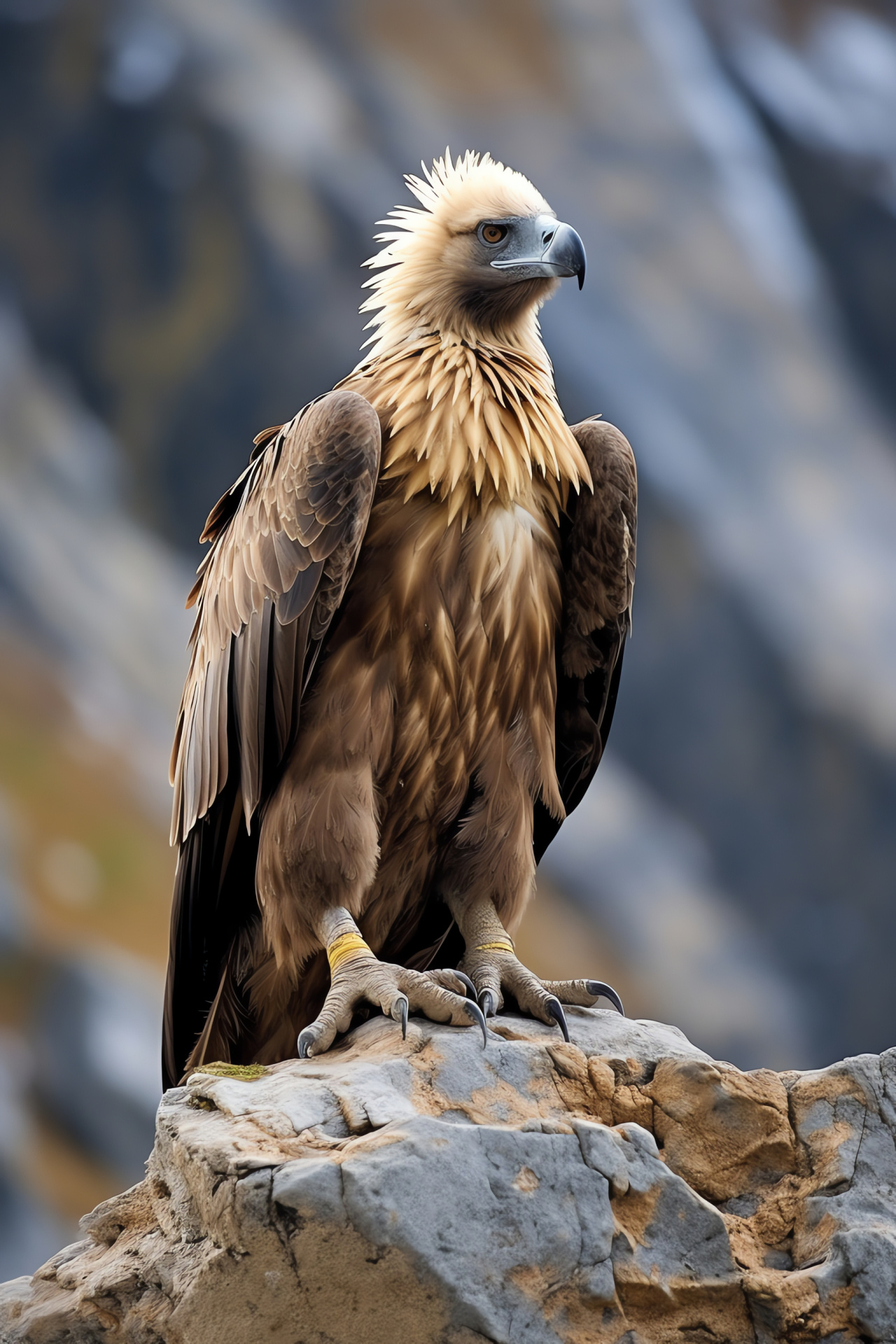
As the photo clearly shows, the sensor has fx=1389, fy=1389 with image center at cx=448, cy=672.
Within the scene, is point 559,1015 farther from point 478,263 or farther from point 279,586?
point 478,263

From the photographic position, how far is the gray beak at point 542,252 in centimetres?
389

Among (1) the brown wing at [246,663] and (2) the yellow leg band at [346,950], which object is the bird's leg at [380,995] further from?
(1) the brown wing at [246,663]

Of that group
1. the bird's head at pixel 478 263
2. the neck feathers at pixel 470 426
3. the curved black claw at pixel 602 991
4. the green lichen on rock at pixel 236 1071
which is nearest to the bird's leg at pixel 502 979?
the curved black claw at pixel 602 991

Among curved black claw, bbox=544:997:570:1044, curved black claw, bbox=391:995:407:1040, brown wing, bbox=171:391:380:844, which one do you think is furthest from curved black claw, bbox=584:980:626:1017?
brown wing, bbox=171:391:380:844

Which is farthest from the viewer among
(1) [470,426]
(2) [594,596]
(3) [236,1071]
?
(2) [594,596]

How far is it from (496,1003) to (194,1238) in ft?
3.28

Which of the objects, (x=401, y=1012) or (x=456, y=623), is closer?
(x=401, y=1012)

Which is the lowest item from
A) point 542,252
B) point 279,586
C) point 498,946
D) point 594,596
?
point 498,946

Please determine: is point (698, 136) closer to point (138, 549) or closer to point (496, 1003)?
point (138, 549)

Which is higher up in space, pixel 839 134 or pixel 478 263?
pixel 839 134

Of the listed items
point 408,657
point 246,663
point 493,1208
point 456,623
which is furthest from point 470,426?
point 493,1208

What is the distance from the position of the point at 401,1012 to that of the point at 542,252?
216 centimetres

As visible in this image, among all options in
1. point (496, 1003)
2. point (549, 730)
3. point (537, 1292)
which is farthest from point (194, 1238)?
point (549, 730)

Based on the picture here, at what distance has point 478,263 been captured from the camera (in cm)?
395
